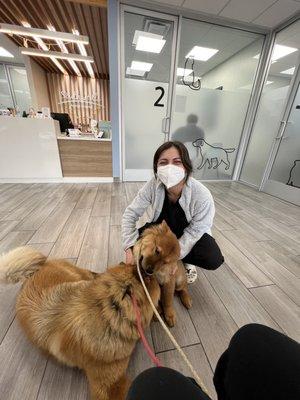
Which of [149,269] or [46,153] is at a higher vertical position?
[149,269]

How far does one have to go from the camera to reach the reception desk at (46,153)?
11.6 ft

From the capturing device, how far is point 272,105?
3.79 metres

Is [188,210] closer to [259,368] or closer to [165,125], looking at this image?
[259,368]

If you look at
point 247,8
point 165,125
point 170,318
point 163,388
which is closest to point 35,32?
point 165,125

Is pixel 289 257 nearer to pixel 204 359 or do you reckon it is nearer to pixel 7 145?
pixel 204 359

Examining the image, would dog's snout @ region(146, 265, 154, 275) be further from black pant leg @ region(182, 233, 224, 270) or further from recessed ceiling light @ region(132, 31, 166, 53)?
recessed ceiling light @ region(132, 31, 166, 53)

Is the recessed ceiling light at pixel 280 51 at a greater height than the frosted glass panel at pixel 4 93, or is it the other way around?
the recessed ceiling light at pixel 280 51

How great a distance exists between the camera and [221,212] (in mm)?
2920

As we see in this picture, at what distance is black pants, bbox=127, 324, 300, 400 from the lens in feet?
1.40

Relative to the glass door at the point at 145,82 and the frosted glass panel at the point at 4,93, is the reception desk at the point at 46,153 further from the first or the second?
the frosted glass panel at the point at 4,93

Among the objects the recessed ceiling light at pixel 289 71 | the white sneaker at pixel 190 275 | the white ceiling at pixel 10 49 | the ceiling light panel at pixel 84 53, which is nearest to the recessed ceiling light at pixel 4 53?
the white ceiling at pixel 10 49

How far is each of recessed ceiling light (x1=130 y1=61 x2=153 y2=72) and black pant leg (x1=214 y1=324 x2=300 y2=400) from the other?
14.2 feet

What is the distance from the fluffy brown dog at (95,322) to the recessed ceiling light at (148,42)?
4.31 metres

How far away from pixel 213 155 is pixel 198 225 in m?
3.59
